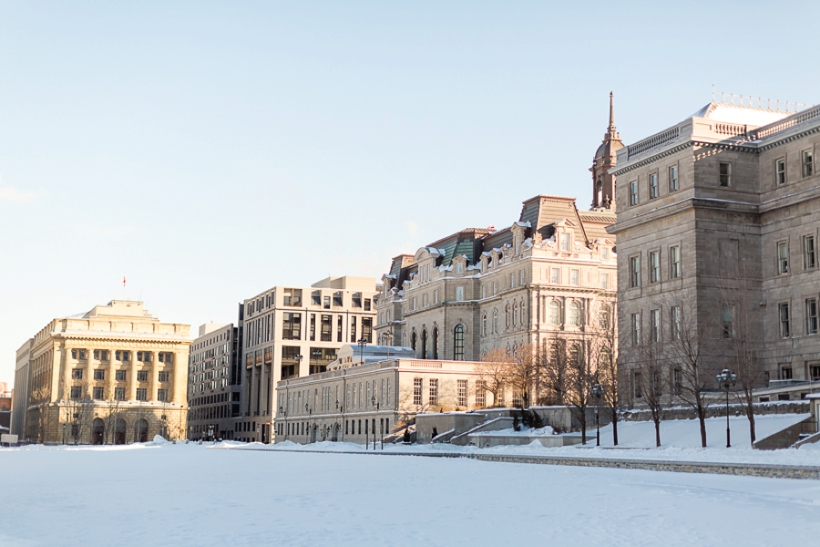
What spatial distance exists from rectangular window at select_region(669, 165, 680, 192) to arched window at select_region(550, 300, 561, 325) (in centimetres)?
3334

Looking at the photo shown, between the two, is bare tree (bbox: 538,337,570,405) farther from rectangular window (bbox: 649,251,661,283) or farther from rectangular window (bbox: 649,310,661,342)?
rectangular window (bbox: 649,251,661,283)

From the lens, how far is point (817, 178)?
59500mm

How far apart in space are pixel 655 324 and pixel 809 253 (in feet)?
35.3

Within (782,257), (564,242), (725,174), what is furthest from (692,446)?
(564,242)

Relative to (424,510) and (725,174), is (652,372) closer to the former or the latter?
(725,174)

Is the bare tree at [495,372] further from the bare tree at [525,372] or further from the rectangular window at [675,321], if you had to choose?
the rectangular window at [675,321]

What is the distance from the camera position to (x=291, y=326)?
167 metres

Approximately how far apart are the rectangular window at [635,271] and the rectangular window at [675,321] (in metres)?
4.81

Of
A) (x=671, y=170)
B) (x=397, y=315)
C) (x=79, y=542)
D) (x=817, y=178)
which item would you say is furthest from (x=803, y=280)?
(x=397, y=315)

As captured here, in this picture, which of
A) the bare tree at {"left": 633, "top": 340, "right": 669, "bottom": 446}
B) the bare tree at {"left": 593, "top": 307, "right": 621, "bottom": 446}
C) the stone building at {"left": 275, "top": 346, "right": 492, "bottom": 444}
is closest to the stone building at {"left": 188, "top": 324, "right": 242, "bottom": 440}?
the stone building at {"left": 275, "top": 346, "right": 492, "bottom": 444}

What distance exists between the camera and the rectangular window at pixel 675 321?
63.1 meters

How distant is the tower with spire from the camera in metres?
139

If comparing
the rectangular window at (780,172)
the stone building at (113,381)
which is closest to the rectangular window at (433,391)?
the rectangular window at (780,172)

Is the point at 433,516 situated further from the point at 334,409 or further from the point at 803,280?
the point at 334,409
